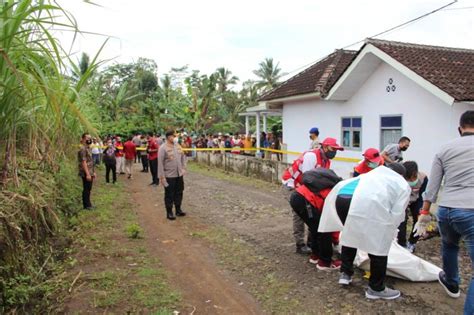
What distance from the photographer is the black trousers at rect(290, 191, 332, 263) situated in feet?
15.8

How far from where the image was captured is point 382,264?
398cm

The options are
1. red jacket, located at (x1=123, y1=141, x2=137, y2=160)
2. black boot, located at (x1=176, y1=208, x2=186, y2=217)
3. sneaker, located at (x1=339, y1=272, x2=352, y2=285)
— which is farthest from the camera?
red jacket, located at (x1=123, y1=141, x2=137, y2=160)

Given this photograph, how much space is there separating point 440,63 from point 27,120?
10761mm

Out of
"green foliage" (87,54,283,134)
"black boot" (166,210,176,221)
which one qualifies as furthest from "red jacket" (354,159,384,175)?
"green foliage" (87,54,283,134)

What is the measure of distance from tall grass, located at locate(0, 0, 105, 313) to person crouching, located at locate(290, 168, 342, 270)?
9.04 ft

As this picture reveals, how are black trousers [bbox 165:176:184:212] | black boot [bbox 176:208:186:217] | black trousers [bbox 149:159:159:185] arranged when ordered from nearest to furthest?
black trousers [bbox 165:176:184:212] < black boot [bbox 176:208:186:217] < black trousers [bbox 149:159:159:185]

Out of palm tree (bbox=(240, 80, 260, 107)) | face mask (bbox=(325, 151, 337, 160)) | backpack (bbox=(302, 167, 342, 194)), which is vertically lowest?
backpack (bbox=(302, 167, 342, 194))

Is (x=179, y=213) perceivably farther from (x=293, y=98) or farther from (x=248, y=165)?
(x=293, y=98)

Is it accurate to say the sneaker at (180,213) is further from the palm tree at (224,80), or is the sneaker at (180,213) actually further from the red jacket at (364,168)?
the palm tree at (224,80)

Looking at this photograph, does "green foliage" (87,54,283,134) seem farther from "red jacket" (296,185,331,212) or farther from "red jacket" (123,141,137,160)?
"red jacket" (296,185,331,212)

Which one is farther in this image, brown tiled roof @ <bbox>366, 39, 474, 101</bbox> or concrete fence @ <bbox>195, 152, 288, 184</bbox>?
concrete fence @ <bbox>195, 152, 288, 184</bbox>

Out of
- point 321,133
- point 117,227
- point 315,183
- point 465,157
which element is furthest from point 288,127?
point 465,157

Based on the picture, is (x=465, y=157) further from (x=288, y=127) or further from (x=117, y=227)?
(x=288, y=127)

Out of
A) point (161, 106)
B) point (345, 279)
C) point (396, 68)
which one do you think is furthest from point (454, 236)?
point (161, 106)
